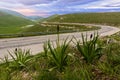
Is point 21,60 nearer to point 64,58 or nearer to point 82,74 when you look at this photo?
point 64,58

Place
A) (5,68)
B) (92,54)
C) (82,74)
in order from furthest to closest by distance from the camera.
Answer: (5,68) < (92,54) < (82,74)

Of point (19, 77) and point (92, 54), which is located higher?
point (92, 54)

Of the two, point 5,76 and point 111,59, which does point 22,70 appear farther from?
point 111,59

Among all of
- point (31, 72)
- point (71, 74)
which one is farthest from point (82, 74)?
point (31, 72)

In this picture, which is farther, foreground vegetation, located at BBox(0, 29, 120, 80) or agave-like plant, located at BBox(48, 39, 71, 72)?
agave-like plant, located at BBox(48, 39, 71, 72)

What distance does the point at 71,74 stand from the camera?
675 centimetres

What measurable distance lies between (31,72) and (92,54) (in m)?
1.91

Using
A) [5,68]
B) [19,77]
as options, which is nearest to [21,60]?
[5,68]

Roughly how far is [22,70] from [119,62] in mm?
3013

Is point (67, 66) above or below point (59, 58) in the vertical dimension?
below

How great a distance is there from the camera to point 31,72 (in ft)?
26.9

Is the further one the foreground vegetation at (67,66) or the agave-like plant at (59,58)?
the agave-like plant at (59,58)

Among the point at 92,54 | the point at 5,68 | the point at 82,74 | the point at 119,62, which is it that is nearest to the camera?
the point at 82,74

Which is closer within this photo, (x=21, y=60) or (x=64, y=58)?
(x=64, y=58)
